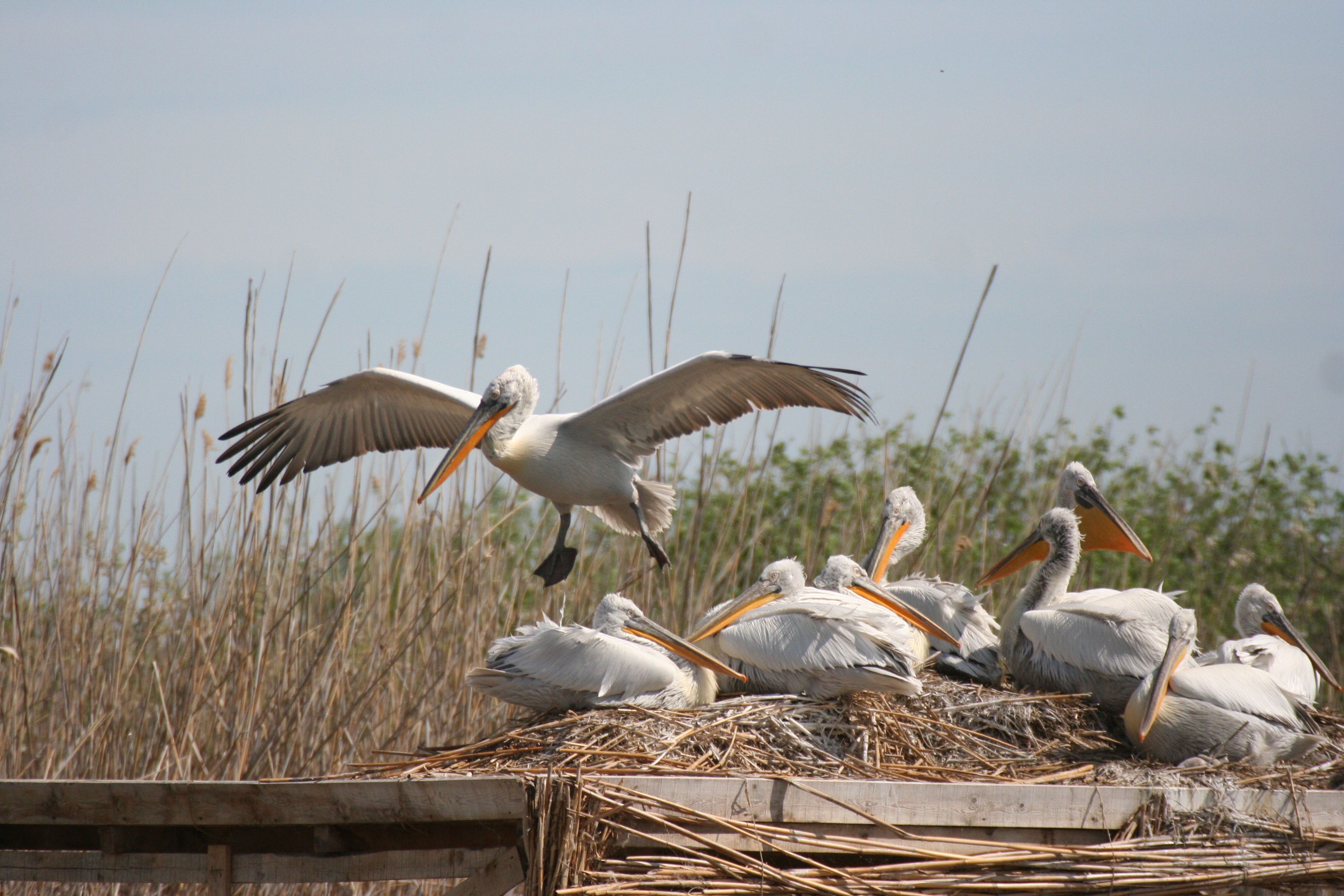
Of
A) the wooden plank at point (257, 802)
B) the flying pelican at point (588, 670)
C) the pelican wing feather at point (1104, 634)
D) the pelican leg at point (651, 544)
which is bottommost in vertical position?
the wooden plank at point (257, 802)

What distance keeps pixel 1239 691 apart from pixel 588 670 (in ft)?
7.10

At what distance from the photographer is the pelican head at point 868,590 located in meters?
4.56

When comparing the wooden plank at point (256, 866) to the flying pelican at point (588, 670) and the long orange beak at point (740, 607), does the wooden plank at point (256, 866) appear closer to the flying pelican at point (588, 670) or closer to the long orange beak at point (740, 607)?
the flying pelican at point (588, 670)

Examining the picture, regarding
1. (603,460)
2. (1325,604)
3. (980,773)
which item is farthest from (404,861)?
(1325,604)

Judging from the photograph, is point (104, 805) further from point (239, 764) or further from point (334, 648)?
point (334, 648)

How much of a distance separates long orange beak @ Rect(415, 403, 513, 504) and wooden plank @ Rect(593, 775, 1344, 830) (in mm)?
1906

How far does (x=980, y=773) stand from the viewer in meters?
3.50

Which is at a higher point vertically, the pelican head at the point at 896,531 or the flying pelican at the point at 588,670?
the pelican head at the point at 896,531

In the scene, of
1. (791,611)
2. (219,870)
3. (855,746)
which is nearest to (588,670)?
(791,611)

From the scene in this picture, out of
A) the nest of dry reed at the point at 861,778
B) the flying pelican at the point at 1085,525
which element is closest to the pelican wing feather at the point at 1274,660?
the nest of dry reed at the point at 861,778

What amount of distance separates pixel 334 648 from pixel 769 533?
4.53 m

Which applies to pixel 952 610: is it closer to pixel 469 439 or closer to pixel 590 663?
pixel 590 663

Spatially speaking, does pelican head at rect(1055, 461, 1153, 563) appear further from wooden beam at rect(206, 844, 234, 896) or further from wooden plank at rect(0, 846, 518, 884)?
wooden beam at rect(206, 844, 234, 896)

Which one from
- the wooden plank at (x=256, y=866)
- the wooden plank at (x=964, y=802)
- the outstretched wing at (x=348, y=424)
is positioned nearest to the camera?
the wooden plank at (x=964, y=802)
